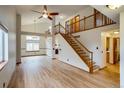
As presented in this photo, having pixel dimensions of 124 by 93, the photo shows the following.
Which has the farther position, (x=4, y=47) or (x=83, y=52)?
(x=83, y=52)

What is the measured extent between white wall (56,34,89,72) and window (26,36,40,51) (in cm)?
542

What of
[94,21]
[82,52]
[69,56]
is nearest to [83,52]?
[82,52]

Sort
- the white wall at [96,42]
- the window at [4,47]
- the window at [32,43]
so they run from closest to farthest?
the window at [4,47], the white wall at [96,42], the window at [32,43]

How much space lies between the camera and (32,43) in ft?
49.6

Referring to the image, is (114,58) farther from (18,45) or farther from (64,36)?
(18,45)

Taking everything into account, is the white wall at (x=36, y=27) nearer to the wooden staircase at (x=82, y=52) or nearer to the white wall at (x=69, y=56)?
the wooden staircase at (x=82, y=52)

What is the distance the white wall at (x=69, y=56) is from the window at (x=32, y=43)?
542 cm

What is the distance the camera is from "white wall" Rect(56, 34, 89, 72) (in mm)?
7277

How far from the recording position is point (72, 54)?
8.40m

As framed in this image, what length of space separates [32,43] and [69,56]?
7.44 metres

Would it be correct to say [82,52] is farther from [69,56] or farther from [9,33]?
[9,33]

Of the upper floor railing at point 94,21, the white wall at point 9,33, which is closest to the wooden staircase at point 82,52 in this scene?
the upper floor railing at point 94,21

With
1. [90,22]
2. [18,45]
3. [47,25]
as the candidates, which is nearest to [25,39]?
[47,25]

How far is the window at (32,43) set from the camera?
48.4 ft
